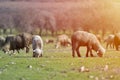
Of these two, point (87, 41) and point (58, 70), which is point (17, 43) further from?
point (58, 70)

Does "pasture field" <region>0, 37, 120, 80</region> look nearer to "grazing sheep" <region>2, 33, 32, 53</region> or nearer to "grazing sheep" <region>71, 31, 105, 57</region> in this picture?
"grazing sheep" <region>71, 31, 105, 57</region>

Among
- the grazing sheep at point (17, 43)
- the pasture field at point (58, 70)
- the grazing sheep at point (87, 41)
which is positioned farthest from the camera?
the grazing sheep at point (17, 43)

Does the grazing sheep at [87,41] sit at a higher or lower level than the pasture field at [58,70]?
higher

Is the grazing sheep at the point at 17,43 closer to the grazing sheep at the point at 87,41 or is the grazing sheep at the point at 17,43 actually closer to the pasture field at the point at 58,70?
the grazing sheep at the point at 87,41

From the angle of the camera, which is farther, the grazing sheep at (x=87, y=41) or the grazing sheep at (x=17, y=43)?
the grazing sheep at (x=17, y=43)

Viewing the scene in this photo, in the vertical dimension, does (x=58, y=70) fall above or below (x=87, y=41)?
below

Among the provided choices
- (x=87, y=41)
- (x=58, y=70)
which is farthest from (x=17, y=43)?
(x=58, y=70)

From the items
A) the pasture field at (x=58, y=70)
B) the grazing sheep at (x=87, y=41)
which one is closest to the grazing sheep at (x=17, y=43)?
the grazing sheep at (x=87, y=41)

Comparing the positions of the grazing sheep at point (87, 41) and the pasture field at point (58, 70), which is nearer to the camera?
the pasture field at point (58, 70)

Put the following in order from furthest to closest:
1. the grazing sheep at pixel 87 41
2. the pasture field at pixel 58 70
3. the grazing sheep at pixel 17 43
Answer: the grazing sheep at pixel 17 43, the grazing sheep at pixel 87 41, the pasture field at pixel 58 70

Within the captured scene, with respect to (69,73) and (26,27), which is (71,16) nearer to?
(26,27)

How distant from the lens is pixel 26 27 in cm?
11125

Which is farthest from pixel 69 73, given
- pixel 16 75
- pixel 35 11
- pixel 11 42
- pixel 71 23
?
pixel 35 11

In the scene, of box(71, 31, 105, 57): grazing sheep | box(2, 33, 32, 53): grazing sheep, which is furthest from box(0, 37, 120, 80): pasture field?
box(2, 33, 32, 53): grazing sheep
